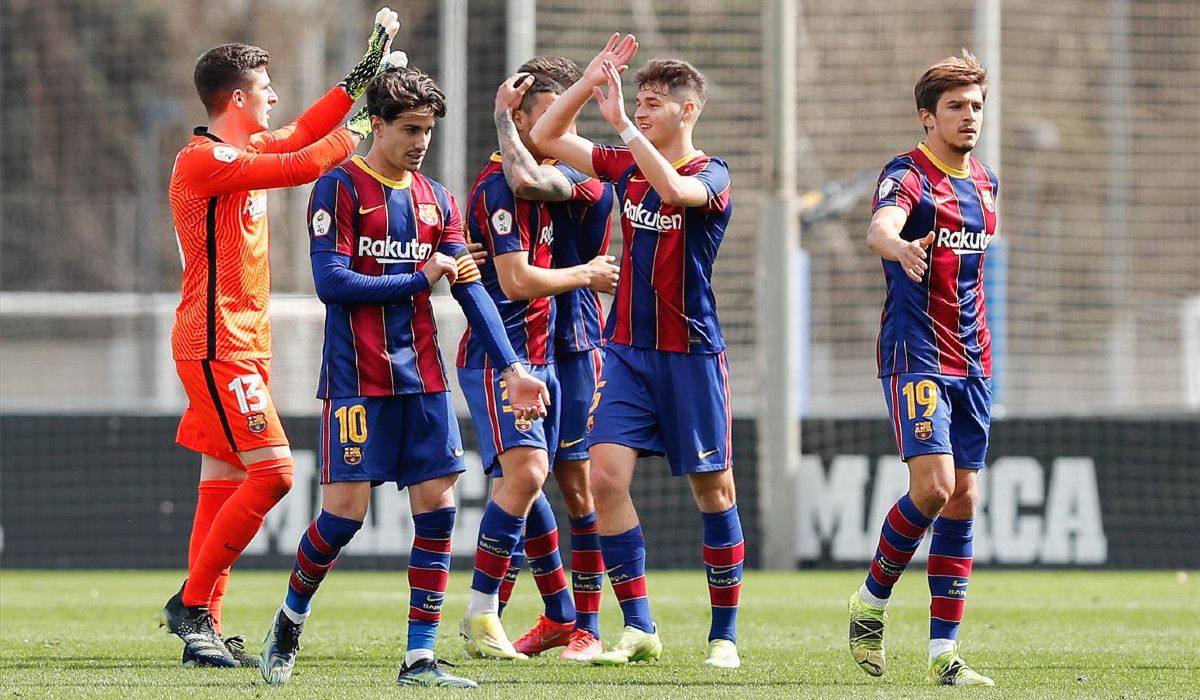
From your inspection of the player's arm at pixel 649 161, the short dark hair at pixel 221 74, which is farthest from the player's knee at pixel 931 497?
the short dark hair at pixel 221 74

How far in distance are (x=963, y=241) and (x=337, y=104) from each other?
2446 millimetres

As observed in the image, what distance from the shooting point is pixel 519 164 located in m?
6.86

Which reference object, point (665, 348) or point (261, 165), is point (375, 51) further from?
point (665, 348)

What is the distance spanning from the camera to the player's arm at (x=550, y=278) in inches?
267

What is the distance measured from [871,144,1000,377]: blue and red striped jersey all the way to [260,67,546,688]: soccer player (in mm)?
1457

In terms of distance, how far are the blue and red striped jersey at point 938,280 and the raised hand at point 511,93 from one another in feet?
4.69

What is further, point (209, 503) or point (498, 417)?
point (209, 503)

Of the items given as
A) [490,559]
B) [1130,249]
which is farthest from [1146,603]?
[1130,249]

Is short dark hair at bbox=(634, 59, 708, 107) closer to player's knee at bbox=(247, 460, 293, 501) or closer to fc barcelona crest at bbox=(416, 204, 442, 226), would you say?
fc barcelona crest at bbox=(416, 204, 442, 226)

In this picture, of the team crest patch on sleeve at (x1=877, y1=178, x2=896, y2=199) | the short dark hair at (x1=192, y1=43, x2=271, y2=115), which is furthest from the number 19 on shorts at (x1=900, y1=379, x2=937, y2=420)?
the short dark hair at (x1=192, y1=43, x2=271, y2=115)

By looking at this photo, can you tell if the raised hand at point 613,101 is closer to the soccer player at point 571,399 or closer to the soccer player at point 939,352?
the soccer player at point 571,399

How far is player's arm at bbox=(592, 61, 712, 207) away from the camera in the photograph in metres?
6.48

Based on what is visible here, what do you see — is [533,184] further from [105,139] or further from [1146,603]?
[105,139]

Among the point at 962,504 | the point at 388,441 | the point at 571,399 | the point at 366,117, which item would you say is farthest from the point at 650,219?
the point at 962,504
